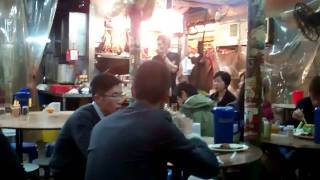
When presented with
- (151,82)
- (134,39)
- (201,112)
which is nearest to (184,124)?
(201,112)

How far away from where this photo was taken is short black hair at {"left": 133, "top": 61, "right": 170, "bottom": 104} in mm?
2135

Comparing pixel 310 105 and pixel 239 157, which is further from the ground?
pixel 310 105

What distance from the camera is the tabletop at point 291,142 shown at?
345 centimetres

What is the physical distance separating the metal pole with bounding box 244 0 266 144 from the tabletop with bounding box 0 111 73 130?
6.04 ft

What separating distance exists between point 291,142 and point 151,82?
Result: 1954 mm

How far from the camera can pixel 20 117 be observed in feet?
15.4

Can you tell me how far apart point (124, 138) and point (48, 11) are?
5.77m

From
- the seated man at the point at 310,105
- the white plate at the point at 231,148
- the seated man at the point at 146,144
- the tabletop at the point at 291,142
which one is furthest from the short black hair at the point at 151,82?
the seated man at the point at 310,105

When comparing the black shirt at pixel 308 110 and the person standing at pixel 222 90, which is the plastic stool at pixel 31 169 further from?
the black shirt at pixel 308 110

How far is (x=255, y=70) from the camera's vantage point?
129 inches

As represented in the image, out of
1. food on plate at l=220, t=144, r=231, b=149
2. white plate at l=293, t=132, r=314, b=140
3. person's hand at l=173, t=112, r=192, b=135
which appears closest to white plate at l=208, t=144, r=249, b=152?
food on plate at l=220, t=144, r=231, b=149

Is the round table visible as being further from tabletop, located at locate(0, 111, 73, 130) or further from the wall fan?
the wall fan

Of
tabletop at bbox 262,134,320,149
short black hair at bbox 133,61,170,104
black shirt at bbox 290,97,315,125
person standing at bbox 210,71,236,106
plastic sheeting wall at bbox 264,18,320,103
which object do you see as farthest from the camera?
plastic sheeting wall at bbox 264,18,320,103

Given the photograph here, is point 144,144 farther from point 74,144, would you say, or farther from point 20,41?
point 20,41
